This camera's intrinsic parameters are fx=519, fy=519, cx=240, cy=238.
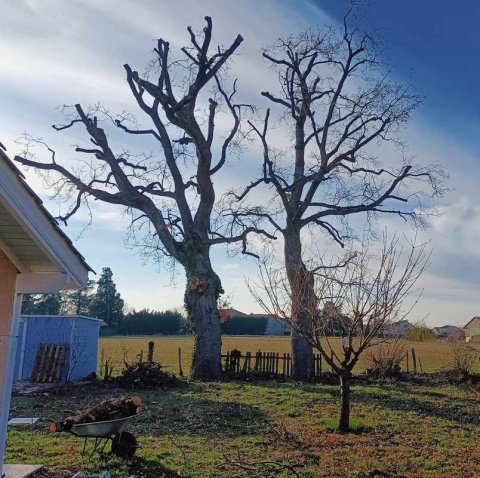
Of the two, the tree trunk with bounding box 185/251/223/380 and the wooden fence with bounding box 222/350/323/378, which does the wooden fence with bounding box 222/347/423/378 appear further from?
the tree trunk with bounding box 185/251/223/380

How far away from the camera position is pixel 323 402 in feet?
40.2

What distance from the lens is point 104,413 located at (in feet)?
21.4

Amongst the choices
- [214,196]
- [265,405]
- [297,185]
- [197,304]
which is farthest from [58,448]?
[297,185]

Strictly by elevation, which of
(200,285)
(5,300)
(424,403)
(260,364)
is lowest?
(424,403)

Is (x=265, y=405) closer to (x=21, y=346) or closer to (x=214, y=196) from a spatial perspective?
(x=214, y=196)

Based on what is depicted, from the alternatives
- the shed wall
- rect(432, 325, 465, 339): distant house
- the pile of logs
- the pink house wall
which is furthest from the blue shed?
rect(432, 325, 465, 339): distant house

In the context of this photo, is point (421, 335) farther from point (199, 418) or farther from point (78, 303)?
point (78, 303)

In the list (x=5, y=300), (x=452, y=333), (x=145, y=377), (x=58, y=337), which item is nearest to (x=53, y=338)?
(x=58, y=337)

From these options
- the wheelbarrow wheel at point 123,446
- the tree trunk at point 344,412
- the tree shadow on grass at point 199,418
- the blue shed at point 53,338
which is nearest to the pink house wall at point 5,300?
the wheelbarrow wheel at point 123,446

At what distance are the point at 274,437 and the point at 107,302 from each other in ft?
207

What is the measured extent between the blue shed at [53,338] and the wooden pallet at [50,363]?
0.49m

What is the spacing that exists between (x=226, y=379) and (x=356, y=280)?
31.4ft

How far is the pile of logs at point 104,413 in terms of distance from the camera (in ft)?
20.8

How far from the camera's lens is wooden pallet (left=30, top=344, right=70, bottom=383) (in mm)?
17172
